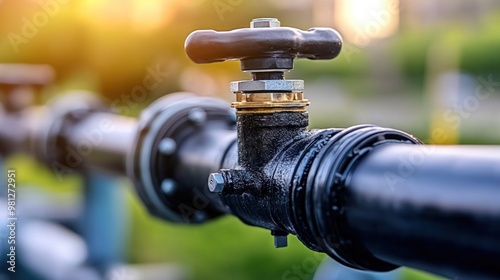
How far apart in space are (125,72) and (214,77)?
1.23m

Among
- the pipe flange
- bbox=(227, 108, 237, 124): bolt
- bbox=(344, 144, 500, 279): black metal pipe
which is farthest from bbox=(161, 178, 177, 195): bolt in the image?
bbox=(344, 144, 500, 279): black metal pipe

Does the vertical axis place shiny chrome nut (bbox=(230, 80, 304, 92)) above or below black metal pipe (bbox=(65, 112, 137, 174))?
above

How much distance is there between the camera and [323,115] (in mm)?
6660

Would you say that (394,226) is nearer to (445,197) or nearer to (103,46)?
(445,197)

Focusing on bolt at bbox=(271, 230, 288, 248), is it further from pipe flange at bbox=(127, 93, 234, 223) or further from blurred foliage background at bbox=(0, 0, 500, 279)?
blurred foliage background at bbox=(0, 0, 500, 279)

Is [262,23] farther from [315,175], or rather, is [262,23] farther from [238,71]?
[238,71]

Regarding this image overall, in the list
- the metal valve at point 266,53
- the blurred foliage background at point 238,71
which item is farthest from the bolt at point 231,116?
the blurred foliage background at point 238,71

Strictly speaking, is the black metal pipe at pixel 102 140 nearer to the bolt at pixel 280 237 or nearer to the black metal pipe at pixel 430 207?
the bolt at pixel 280 237

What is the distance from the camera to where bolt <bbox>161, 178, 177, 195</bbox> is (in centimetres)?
107

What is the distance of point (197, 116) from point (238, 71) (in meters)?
6.18

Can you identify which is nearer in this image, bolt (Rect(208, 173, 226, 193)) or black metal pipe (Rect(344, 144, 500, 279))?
black metal pipe (Rect(344, 144, 500, 279))

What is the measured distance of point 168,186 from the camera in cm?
107

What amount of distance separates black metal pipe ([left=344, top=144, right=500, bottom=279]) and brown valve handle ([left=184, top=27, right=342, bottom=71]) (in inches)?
6.9

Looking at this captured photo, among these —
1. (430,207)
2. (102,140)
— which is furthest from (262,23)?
(102,140)
